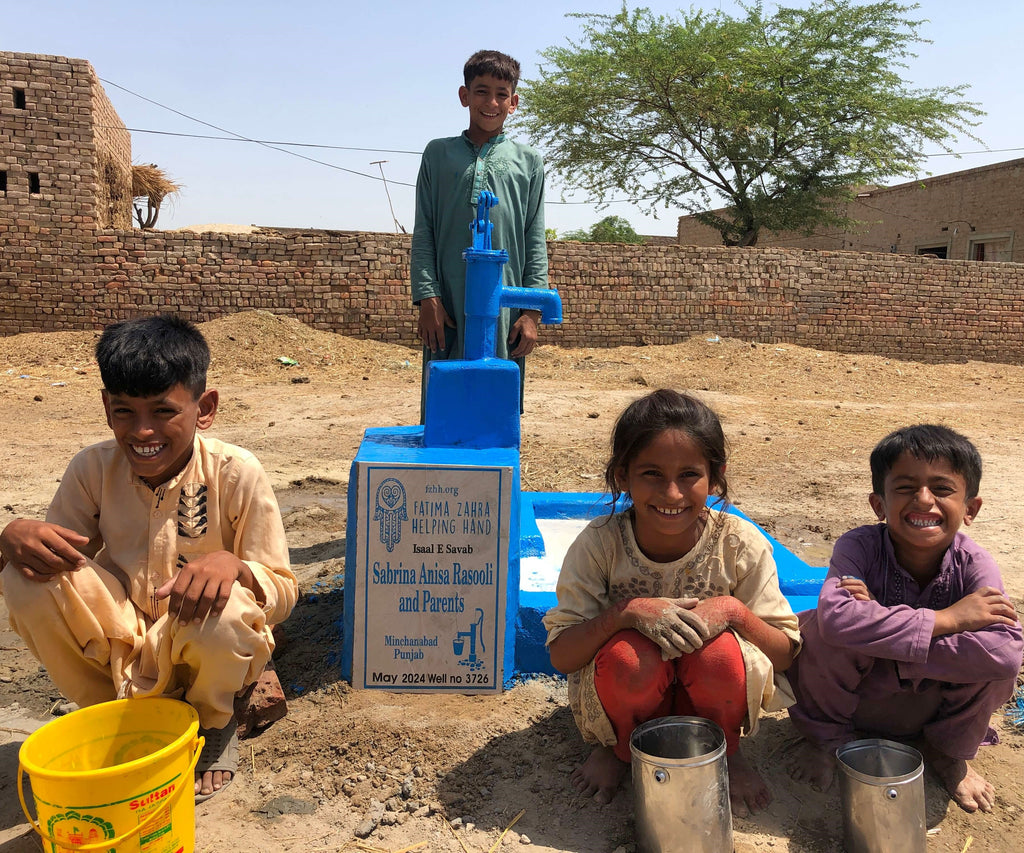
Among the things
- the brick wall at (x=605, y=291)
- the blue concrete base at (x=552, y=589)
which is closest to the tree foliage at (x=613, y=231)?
the brick wall at (x=605, y=291)

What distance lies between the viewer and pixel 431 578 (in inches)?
84.3

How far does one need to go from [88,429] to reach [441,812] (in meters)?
5.88

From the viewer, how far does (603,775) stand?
1756 mm

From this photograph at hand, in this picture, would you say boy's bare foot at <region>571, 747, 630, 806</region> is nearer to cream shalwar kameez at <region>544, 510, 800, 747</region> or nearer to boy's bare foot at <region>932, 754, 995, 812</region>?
cream shalwar kameez at <region>544, 510, 800, 747</region>

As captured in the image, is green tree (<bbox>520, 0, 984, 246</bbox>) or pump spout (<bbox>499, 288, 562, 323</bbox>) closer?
pump spout (<bbox>499, 288, 562, 323</bbox>)

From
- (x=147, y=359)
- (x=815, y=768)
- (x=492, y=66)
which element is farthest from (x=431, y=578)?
(x=492, y=66)

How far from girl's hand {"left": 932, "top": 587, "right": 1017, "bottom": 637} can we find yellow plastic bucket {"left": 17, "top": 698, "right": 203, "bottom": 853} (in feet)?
4.90

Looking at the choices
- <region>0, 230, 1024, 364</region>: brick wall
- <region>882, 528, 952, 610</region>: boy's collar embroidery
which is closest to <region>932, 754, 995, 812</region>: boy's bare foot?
<region>882, 528, 952, 610</region>: boy's collar embroidery

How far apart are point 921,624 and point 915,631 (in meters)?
0.02

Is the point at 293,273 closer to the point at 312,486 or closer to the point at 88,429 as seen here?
the point at 88,429

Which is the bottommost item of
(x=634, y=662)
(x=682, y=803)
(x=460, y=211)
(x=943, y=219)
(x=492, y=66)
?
(x=682, y=803)

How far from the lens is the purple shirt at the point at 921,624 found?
1636 millimetres

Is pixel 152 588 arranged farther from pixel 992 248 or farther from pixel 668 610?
pixel 992 248

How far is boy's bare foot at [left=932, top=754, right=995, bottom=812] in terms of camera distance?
68.3 inches
